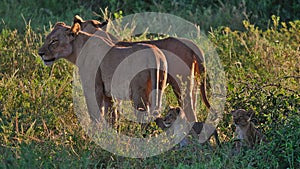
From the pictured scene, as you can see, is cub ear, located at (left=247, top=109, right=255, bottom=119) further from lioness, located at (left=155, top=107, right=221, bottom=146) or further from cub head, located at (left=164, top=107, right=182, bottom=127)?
cub head, located at (left=164, top=107, right=182, bottom=127)

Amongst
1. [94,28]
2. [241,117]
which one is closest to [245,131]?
[241,117]

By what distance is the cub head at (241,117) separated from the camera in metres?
6.71

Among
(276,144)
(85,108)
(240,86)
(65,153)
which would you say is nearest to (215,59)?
(240,86)

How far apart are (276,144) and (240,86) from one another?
1.51 meters

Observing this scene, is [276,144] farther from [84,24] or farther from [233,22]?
[233,22]

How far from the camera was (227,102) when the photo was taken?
24.5 feet

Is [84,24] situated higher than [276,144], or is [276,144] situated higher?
[84,24]

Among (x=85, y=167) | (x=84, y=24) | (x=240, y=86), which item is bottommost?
(x=85, y=167)

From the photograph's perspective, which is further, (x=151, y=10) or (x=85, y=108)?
(x=151, y=10)

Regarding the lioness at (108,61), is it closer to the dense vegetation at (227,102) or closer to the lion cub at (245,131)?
the dense vegetation at (227,102)

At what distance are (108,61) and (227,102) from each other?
48.7 inches


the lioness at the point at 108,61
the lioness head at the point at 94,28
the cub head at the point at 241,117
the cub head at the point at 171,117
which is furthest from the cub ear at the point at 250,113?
the lioness head at the point at 94,28

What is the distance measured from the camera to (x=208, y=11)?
459 inches

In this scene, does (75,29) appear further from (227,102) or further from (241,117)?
(241,117)
